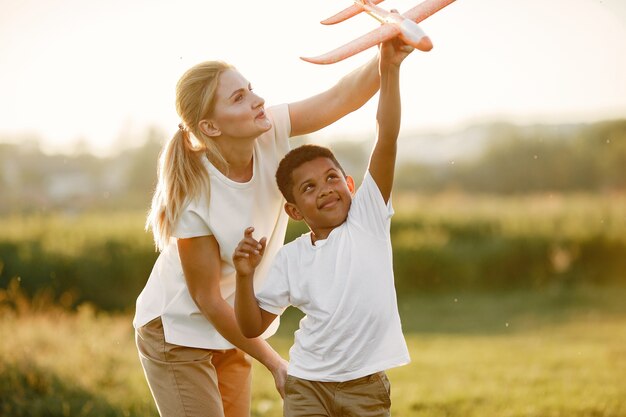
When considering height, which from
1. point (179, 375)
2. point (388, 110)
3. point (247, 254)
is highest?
point (388, 110)

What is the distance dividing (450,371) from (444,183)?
26.8 ft

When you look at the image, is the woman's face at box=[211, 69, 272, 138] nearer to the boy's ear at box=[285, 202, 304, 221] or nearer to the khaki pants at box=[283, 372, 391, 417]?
the boy's ear at box=[285, 202, 304, 221]

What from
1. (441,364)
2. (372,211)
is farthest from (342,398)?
(441,364)

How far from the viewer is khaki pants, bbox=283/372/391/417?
101 inches

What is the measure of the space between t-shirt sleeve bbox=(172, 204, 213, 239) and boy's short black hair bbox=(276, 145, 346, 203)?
355 millimetres

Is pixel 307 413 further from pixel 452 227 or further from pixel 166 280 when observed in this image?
pixel 452 227

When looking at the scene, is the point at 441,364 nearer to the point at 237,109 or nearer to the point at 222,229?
the point at 222,229

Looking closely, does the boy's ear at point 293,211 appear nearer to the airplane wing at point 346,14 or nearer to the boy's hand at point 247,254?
the boy's hand at point 247,254

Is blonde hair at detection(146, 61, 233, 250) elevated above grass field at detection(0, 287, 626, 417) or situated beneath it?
elevated above

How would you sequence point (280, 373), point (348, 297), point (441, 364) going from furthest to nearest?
point (441, 364)
point (280, 373)
point (348, 297)

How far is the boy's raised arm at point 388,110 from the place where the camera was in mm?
2543

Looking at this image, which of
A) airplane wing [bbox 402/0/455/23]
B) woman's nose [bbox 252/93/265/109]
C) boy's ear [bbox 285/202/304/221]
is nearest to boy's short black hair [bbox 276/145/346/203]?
boy's ear [bbox 285/202/304/221]

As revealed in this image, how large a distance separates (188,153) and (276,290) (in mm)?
650

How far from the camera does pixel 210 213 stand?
3.01 metres
